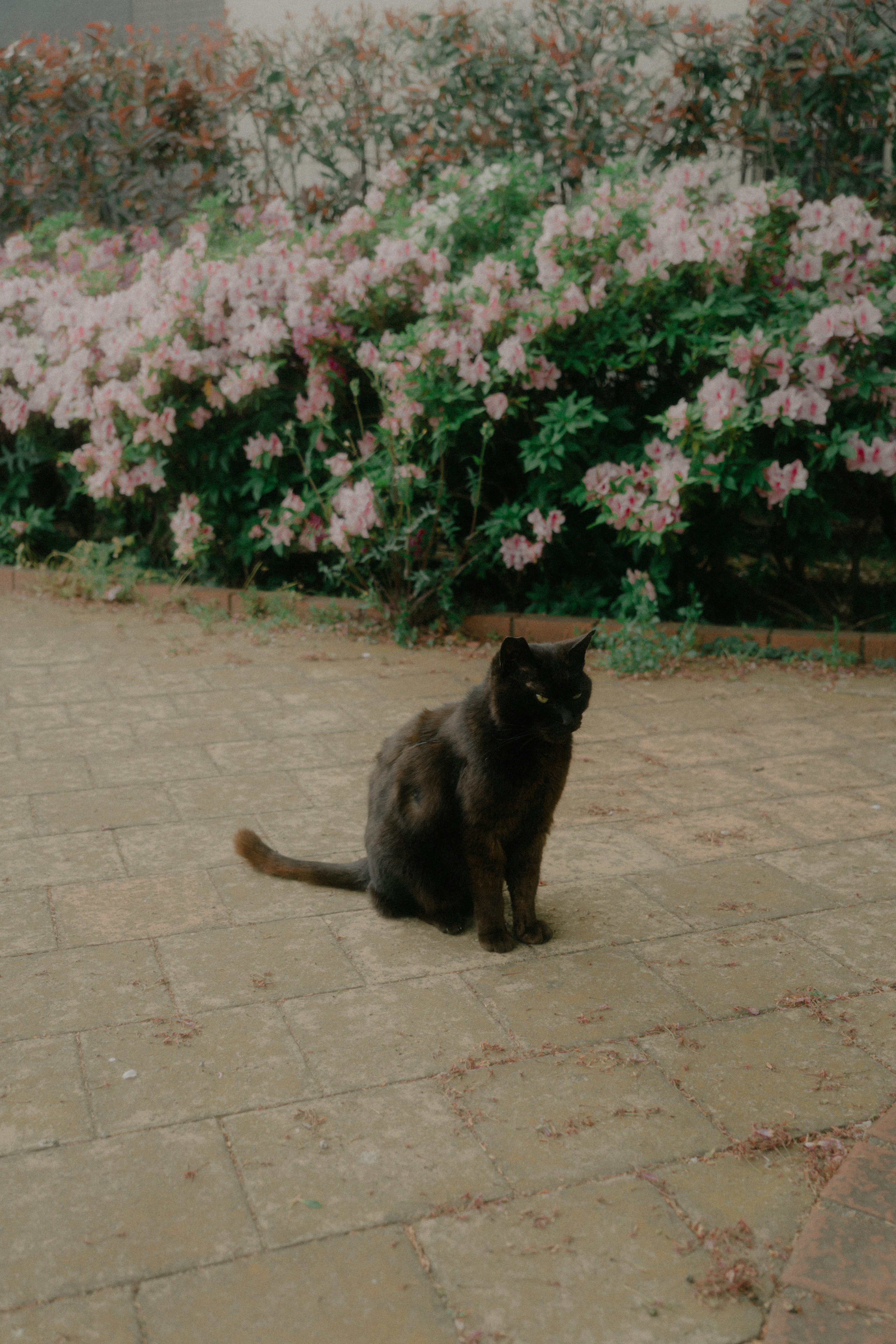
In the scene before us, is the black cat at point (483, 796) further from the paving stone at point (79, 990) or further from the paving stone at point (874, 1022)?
the paving stone at point (874, 1022)

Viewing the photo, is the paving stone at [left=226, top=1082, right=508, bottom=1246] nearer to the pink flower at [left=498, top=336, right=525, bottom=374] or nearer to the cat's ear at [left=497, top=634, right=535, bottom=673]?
the cat's ear at [left=497, top=634, right=535, bottom=673]

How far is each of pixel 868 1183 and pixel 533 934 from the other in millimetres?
1167

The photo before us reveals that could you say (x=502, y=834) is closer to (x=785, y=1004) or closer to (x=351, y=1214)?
(x=785, y=1004)

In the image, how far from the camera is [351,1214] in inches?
84.7

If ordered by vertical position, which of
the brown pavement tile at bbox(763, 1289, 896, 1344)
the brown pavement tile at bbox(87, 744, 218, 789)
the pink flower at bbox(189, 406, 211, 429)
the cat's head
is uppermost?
the pink flower at bbox(189, 406, 211, 429)

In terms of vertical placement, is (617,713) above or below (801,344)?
below

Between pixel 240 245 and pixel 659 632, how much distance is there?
12.1 ft

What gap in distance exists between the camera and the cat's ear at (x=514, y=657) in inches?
117

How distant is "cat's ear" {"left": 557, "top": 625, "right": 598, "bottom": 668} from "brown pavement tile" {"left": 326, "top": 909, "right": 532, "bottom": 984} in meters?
0.80

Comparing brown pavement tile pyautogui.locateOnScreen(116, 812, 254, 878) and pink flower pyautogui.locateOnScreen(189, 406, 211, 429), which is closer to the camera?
brown pavement tile pyautogui.locateOnScreen(116, 812, 254, 878)

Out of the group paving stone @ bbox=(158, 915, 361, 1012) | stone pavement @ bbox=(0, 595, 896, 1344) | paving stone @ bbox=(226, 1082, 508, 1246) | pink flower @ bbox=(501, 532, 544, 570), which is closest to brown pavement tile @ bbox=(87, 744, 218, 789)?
stone pavement @ bbox=(0, 595, 896, 1344)

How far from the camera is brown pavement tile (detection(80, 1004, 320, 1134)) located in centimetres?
246

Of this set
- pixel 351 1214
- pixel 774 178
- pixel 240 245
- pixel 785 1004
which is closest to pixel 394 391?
pixel 240 245

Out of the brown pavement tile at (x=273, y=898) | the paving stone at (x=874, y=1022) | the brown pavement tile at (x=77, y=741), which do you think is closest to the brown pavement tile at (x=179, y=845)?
the brown pavement tile at (x=273, y=898)
